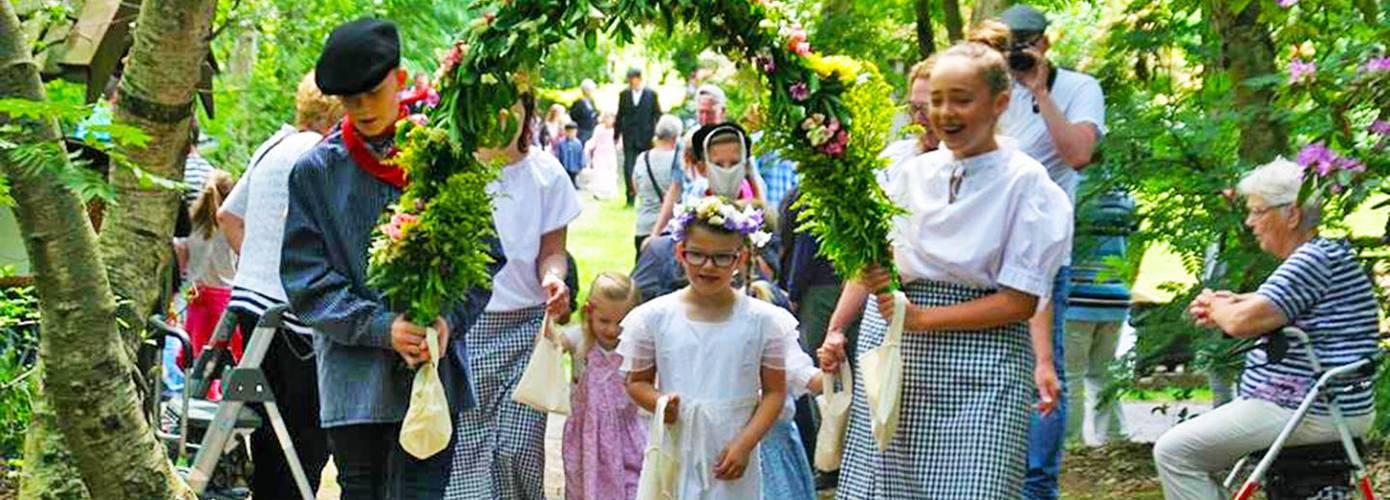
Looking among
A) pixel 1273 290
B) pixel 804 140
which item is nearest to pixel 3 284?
pixel 804 140

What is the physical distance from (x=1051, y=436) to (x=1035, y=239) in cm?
186

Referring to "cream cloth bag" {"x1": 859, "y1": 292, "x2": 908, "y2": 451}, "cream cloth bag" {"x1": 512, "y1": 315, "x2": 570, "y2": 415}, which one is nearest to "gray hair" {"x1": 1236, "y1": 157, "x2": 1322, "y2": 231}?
"cream cloth bag" {"x1": 859, "y1": 292, "x2": 908, "y2": 451}

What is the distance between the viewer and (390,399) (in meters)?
6.91

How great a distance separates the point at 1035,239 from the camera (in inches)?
273

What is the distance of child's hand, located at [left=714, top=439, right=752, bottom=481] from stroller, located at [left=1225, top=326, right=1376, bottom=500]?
1.58 meters

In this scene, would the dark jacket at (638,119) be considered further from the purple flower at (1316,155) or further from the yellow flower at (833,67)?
the purple flower at (1316,155)

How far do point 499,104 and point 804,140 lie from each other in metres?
0.87

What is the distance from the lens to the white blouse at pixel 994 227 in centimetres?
693

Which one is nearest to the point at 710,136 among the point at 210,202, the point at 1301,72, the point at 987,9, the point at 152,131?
the point at 987,9

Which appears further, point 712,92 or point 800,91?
point 712,92

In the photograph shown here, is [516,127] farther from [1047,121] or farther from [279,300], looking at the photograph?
[1047,121]

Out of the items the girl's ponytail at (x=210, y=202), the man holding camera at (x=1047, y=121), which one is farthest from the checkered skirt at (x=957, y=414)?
the girl's ponytail at (x=210, y=202)

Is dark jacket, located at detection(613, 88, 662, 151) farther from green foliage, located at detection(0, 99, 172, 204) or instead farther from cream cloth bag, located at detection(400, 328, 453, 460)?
green foliage, located at detection(0, 99, 172, 204)

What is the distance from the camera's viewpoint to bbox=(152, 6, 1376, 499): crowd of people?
22.7 feet
